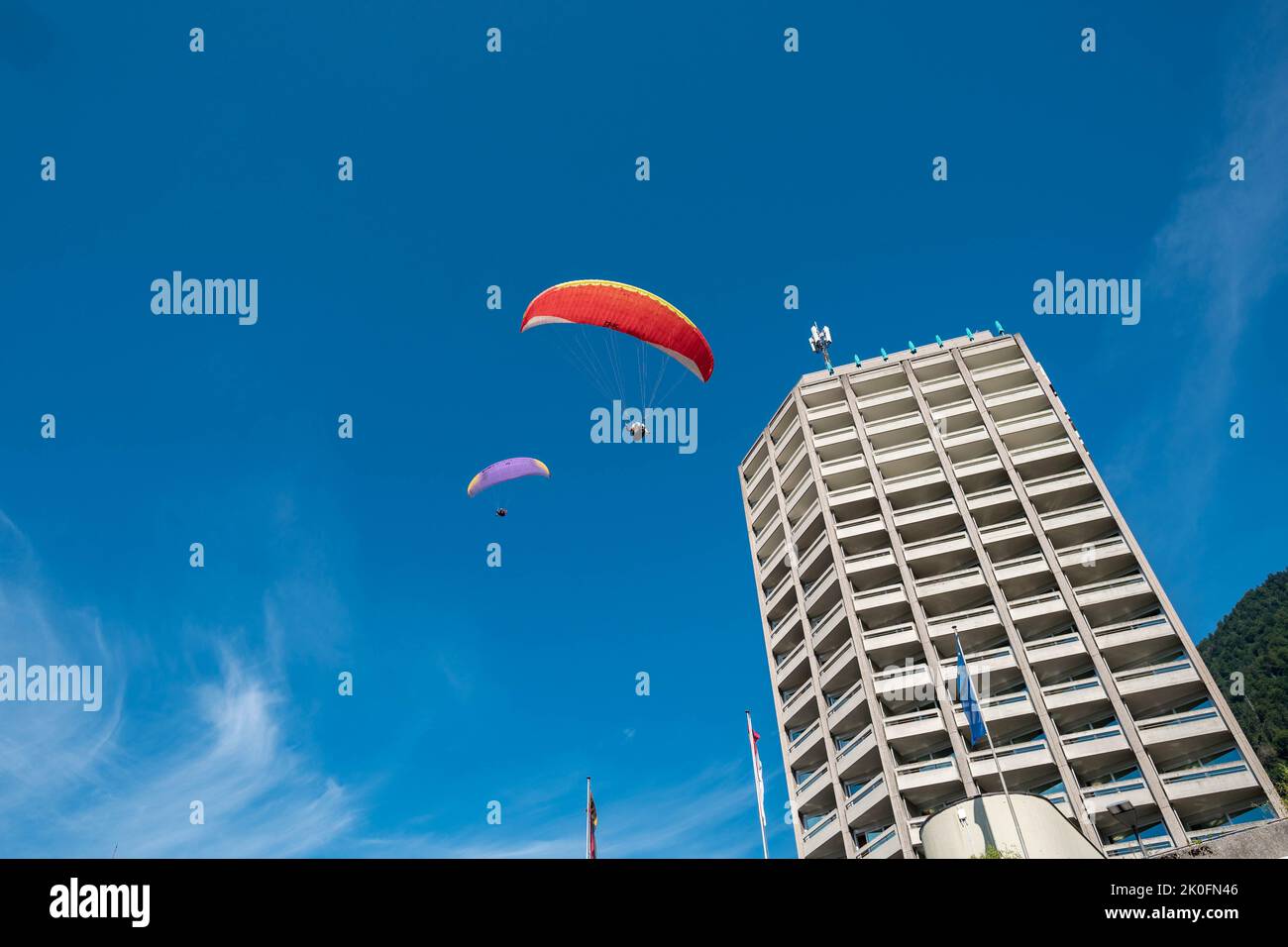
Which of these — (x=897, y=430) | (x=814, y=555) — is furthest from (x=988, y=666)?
(x=897, y=430)

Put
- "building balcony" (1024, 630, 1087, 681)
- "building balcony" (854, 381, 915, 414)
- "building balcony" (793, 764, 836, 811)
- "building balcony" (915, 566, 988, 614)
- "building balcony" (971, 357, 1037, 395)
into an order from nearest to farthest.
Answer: "building balcony" (1024, 630, 1087, 681), "building balcony" (793, 764, 836, 811), "building balcony" (915, 566, 988, 614), "building balcony" (971, 357, 1037, 395), "building balcony" (854, 381, 915, 414)

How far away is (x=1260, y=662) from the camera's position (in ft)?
225

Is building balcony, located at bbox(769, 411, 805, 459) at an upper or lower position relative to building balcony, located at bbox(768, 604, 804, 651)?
upper

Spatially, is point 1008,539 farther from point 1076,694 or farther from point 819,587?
point 819,587

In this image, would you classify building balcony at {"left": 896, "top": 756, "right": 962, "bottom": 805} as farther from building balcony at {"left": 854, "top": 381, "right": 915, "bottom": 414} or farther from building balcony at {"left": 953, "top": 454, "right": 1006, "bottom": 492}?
building balcony at {"left": 854, "top": 381, "right": 915, "bottom": 414}

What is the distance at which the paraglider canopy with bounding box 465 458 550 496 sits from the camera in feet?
145

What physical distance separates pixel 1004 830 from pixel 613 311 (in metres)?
22.1

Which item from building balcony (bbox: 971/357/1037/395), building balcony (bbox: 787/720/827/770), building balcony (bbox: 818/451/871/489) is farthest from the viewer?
building balcony (bbox: 971/357/1037/395)

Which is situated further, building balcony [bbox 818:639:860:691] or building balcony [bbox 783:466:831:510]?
building balcony [bbox 783:466:831:510]

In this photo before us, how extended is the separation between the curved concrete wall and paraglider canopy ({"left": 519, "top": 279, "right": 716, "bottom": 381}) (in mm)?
20009

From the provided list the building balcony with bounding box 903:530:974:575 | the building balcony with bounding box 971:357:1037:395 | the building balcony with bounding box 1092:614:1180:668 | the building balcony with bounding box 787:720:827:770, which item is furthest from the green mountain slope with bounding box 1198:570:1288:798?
the building balcony with bounding box 971:357:1037:395
